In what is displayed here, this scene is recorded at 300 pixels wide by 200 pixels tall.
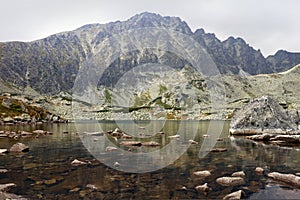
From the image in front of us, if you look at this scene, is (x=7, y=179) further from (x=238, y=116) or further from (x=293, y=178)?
(x=238, y=116)

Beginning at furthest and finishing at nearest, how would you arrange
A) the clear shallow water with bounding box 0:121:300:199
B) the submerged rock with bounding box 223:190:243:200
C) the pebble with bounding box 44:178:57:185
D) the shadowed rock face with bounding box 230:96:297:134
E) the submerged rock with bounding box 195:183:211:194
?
1. the shadowed rock face with bounding box 230:96:297:134
2. the pebble with bounding box 44:178:57:185
3. the submerged rock with bounding box 195:183:211:194
4. the clear shallow water with bounding box 0:121:300:199
5. the submerged rock with bounding box 223:190:243:200

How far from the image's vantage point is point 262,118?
6309cm

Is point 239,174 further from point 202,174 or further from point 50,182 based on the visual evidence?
point 50,182

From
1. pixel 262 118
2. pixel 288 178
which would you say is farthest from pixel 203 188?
pixel 262 118

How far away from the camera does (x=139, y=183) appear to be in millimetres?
21922

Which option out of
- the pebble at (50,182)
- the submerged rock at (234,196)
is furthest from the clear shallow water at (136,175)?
the submerged rock at (234,196)

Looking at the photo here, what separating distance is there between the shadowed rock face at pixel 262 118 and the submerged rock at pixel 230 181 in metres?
43.8

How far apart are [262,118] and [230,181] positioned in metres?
45.3

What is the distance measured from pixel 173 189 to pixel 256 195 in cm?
558

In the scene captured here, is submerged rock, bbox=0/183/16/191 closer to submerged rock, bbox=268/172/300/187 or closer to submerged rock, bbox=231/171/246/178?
submerged rock, bbox=231/171/246/178

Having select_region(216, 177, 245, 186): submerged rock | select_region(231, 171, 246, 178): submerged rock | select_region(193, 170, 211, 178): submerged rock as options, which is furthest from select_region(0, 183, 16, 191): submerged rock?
select_region(231, 171, 246, 178): submerged rock

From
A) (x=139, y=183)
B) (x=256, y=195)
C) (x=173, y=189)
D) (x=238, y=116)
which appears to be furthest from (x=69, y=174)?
(x=238, y=116)

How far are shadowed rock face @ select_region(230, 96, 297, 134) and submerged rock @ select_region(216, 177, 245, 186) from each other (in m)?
43.8

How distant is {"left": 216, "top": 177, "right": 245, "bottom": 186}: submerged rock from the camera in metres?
21.7
